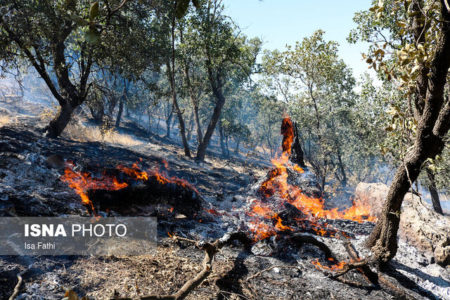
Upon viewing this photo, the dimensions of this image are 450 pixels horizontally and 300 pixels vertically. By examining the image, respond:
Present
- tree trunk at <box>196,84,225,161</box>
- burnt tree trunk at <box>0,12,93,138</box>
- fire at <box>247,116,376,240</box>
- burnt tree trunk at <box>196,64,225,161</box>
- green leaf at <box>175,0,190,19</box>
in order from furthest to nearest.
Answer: tree trunk at <box>196,84,225,161</box> < burnt tree trunk at <box>196,64,225,161</box> < burnt tree trunk at <box>0,12,93,138</box> < fire at <box>247,116,376,240</box> < green leaf at <box>175,0,190,19</box>

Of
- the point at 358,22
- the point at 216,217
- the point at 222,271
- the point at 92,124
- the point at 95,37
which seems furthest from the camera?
the point at 92,124

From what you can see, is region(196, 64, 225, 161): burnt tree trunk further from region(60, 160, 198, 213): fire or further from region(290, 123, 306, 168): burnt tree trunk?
region(60, 160, 198, 213): fire

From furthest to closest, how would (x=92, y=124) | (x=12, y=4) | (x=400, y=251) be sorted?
(x=92, y=124), (x=12, y=4), (x=400, y=251)

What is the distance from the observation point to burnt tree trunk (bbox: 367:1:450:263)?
412 centimetres

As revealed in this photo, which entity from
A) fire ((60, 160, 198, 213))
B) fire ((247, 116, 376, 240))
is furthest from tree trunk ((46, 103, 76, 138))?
fire ((247, 116, 376, 240))

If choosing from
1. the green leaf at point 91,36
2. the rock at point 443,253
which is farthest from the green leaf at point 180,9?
the rock at point 443,253

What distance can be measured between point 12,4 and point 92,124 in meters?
18.5

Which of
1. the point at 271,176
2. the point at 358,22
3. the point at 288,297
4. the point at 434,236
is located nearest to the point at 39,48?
the point at 271,176

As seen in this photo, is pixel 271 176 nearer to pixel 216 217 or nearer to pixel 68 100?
pixel 216 217

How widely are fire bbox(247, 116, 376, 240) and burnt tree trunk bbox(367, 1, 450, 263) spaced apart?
196 cm

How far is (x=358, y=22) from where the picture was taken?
12250 mm

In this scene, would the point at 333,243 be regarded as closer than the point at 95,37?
No

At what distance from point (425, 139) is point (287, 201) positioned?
4.94 m

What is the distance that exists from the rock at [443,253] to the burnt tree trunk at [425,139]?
8.72 ft
